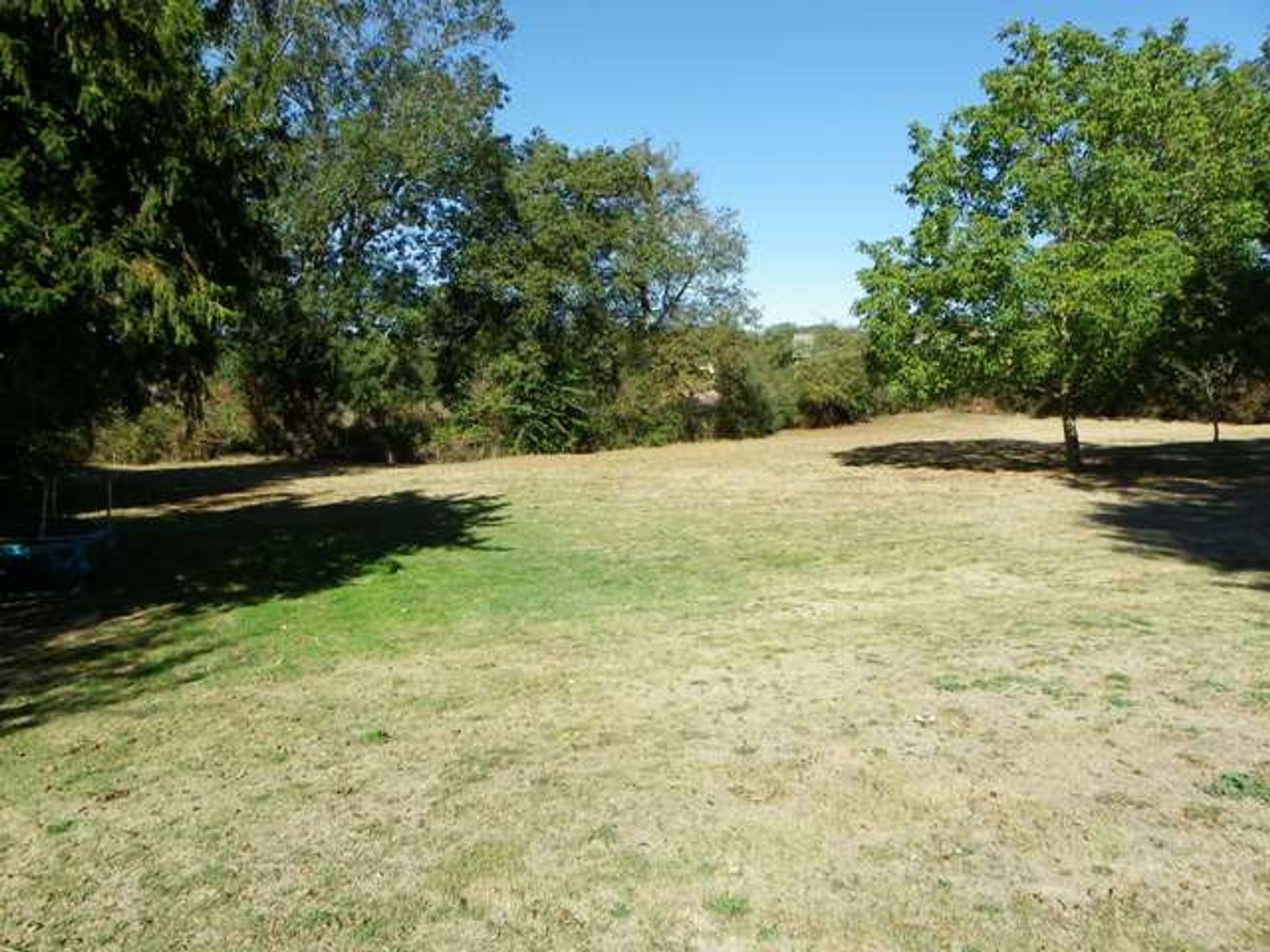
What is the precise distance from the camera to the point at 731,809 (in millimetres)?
3658

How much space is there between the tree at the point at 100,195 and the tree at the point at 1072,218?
11881 mm

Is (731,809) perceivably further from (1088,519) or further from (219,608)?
(1088,519)

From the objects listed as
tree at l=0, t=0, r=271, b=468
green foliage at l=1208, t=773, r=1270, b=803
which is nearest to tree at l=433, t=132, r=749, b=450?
tree at l=0, t=0, r=271, b=468

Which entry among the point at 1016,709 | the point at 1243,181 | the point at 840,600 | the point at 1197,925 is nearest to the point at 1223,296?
the point at 1243,181

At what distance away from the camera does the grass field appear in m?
2.96

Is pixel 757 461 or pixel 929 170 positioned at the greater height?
pixel 929 170

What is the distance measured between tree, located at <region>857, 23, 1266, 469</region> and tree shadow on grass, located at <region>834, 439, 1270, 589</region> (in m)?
1.90

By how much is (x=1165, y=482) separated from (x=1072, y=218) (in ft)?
15.6

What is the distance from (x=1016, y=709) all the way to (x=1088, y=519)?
285 inches

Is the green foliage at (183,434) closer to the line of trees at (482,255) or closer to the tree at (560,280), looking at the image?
the line of trees at (482,255)

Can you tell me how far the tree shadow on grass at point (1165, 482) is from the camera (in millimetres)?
9062

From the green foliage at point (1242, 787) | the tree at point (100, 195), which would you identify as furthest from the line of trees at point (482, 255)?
the green foliage at point (1242, 787)

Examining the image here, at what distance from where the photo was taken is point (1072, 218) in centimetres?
1467

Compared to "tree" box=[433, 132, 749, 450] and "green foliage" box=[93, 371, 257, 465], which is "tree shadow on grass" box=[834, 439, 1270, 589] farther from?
"green foliage" box=[93, 371, 257, 465]
